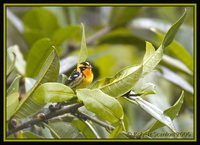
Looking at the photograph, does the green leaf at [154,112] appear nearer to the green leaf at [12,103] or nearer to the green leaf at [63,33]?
the green leaf at [12,103]

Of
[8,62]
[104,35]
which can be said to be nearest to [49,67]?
[8,62]

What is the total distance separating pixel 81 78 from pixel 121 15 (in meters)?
0.93

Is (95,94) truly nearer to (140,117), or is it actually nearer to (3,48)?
(3,48)

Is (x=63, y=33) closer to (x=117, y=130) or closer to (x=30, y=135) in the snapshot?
(x=30, y=135)

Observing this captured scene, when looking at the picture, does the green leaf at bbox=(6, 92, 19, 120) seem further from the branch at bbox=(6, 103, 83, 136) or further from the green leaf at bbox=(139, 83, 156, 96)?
the green leaf at bbox=(139, 83, 156, 96)

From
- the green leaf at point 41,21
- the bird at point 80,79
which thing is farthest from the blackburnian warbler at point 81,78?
the green leaf at point 41,21

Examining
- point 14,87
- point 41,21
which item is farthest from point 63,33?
point 14,87

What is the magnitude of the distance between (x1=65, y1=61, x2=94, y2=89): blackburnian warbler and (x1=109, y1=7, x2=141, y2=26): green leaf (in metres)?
0.90

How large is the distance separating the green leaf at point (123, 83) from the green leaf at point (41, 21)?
2.56 ft

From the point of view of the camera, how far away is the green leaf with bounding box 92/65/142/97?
2.67ft

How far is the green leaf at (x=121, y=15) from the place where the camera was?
5.75ft

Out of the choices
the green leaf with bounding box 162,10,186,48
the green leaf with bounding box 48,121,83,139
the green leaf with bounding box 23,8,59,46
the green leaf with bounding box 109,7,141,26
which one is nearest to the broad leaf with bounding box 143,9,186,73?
the green leaf with bounding box 162,10,186,48

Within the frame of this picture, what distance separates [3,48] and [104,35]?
0.60 meters

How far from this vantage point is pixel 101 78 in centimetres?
108
